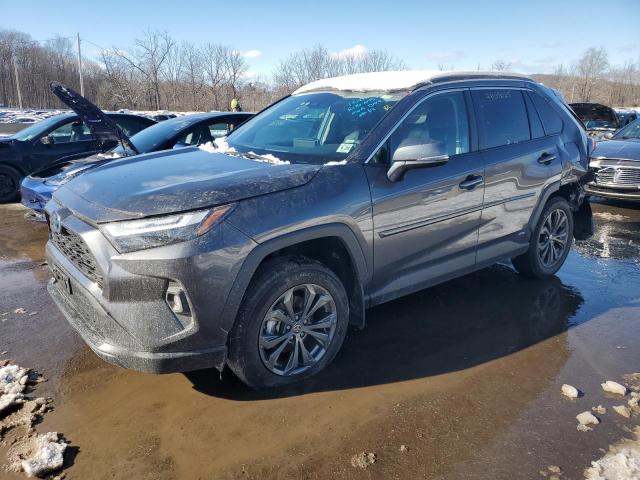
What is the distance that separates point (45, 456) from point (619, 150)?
968 centimetres

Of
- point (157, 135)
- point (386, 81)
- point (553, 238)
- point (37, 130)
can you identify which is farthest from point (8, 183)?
point (553, 238)

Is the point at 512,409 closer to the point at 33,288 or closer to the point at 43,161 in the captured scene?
the point at 33,288

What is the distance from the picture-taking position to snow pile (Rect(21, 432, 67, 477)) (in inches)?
94.3

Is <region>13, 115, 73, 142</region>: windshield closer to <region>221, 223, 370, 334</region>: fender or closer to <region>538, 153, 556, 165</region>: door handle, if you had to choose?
<region>221, 223, 370, 334</region>: fender

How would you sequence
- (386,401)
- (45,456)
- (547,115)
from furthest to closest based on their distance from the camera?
(547,115)
(386,401)
(45,456)

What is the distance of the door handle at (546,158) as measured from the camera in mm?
4555

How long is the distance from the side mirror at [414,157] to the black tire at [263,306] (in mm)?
809

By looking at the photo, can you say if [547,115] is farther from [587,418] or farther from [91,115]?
[91,115]

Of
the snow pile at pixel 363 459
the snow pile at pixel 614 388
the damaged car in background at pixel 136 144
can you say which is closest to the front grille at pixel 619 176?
the damaged car in background at pixel 136 144

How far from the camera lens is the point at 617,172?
8.55 m

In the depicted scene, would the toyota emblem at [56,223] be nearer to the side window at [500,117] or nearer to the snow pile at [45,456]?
the snow pile at [45,456]

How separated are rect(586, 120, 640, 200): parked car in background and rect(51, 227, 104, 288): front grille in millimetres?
7920

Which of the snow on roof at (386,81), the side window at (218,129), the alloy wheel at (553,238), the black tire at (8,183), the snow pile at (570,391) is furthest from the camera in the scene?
the black tire at (8,183)

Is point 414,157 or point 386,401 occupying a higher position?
point 414,157
